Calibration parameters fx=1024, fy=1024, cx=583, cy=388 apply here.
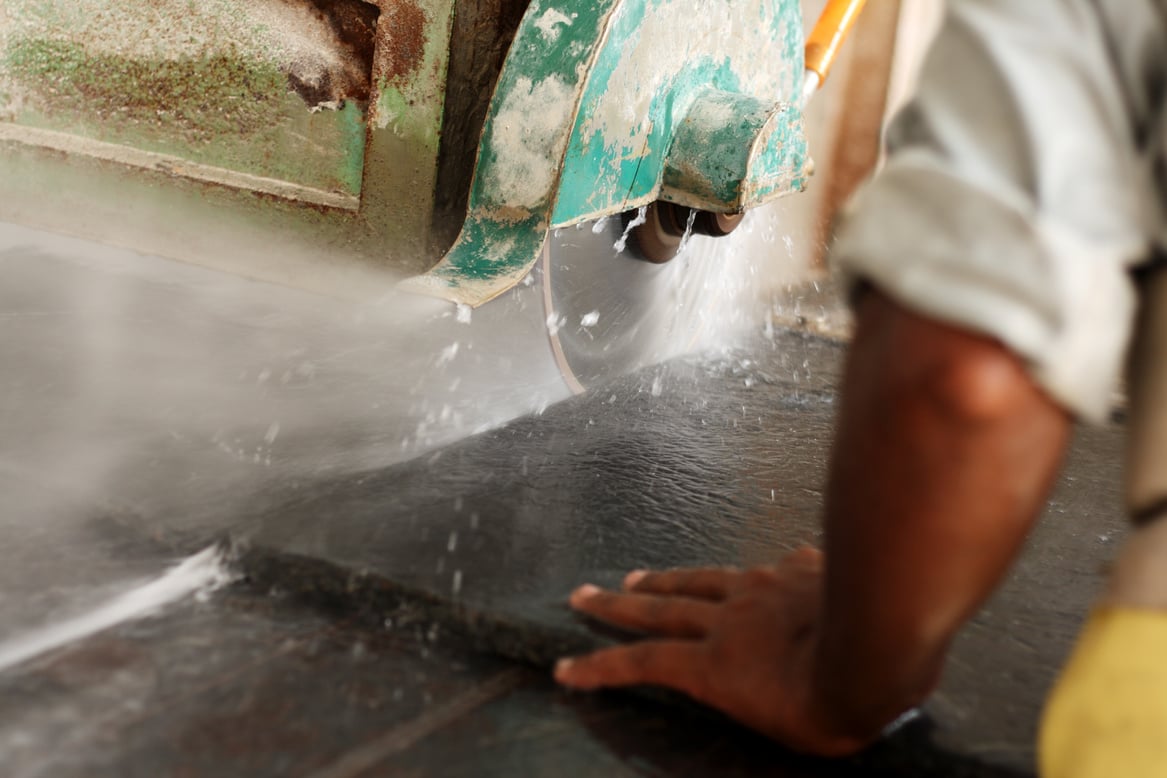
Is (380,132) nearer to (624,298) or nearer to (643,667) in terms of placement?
(624,298)

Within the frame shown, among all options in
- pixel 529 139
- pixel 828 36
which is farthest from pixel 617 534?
pixel 828 36

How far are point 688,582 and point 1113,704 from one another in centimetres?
58

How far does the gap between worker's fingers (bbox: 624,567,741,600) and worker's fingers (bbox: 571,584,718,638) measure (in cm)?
3

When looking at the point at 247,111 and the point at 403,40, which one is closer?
the point at 403,40

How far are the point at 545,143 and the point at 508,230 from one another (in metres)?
0.17

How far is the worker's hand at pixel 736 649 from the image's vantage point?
995mm

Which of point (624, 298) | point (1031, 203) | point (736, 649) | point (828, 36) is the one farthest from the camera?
point (828, 36)

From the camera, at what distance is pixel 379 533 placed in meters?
1.53

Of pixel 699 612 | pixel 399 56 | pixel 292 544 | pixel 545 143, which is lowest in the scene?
pixel 292 544

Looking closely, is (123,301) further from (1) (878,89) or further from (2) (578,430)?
(1) (878,89)

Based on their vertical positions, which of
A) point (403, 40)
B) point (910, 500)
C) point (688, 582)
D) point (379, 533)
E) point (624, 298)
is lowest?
point (379, 533)

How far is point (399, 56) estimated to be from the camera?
1.99m

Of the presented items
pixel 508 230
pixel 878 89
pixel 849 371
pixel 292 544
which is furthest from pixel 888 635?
pixel 878 89

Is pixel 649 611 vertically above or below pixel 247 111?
below
